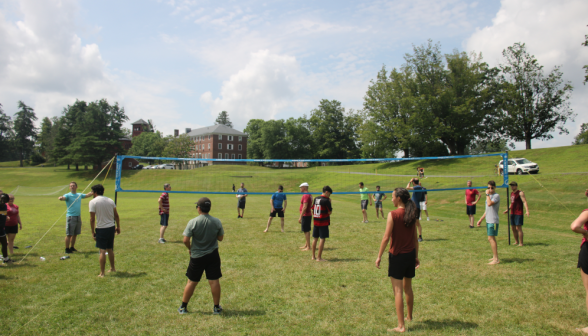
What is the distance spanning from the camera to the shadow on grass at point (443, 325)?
4953 mm

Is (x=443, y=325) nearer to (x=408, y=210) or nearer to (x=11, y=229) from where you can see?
(x=408, y=210)

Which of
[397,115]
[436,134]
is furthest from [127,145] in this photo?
[436,134]

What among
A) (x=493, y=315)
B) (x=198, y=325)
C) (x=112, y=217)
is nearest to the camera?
(x=198, y=325)

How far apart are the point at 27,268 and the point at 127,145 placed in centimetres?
11355

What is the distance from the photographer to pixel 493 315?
17.7ft

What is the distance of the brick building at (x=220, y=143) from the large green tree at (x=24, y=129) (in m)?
45.2

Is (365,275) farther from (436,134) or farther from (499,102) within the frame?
(499,102)

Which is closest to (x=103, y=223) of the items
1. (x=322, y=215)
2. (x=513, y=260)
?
(x=322, y=215)

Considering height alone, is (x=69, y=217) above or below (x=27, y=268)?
above

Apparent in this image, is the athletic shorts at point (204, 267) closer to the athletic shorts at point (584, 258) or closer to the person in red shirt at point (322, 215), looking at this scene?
the person in red shirt at point (322, 215)

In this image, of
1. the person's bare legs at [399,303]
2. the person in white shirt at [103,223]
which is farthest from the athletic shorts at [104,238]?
the person's bare legs at [399,303]

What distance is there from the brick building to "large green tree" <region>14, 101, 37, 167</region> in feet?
148

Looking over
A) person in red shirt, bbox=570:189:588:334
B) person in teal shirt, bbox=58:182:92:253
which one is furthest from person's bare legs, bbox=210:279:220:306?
person in teal shirt, bbox=58:182:92:253

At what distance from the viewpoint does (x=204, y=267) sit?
5.38m
